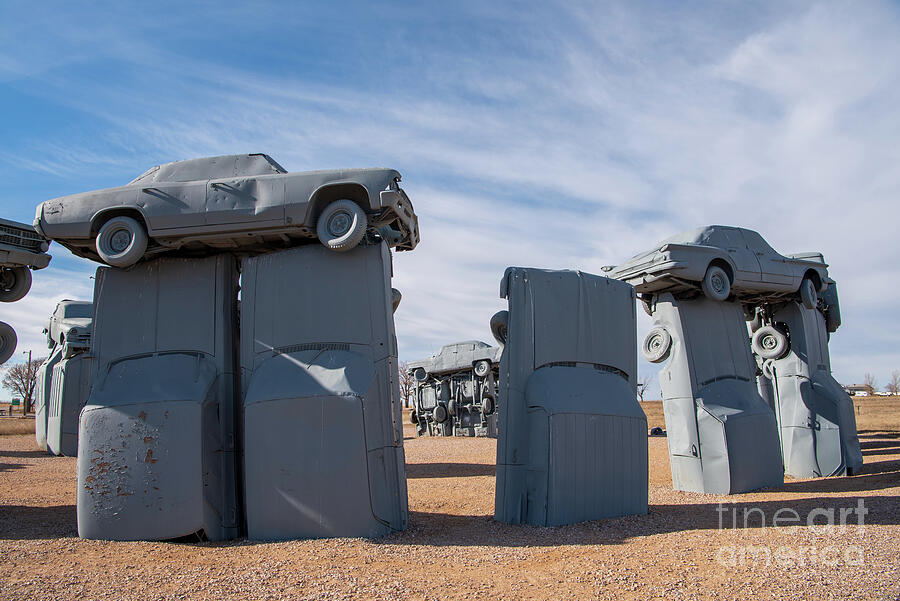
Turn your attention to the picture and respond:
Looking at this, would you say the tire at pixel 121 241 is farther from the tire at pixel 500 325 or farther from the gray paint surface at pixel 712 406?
the gray paint surface at pixel 712 406

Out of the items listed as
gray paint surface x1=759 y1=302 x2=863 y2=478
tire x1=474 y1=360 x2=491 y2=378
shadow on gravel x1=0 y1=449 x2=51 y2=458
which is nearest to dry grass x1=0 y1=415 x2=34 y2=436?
shadow on gravel x1=0 y1=449 x2=51 y2=458

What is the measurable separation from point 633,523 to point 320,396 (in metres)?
4.00

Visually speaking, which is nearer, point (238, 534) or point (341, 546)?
point (341, 546)

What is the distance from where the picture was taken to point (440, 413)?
86.8ft

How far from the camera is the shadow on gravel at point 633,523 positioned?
730 centimetres

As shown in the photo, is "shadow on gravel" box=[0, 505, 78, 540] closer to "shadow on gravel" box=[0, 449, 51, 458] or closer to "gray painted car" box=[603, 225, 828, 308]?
"gray painted car" box=[603, 225, 828, 308]

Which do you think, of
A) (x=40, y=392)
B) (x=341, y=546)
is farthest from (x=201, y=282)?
(x=40, y=392)

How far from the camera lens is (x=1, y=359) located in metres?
10.3

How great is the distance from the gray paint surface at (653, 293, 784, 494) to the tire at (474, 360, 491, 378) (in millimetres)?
12833

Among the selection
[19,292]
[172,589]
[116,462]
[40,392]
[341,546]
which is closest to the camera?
[172,589]

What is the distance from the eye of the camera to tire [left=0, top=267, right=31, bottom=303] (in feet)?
33.4

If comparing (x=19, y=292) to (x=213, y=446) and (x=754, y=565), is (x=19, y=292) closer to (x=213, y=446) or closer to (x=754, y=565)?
(x=213, y=446)

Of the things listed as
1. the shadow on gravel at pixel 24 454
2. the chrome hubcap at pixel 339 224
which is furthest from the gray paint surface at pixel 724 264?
the shadow on gravel at pixel 24 454

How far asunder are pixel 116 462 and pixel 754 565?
6503 millimetres
